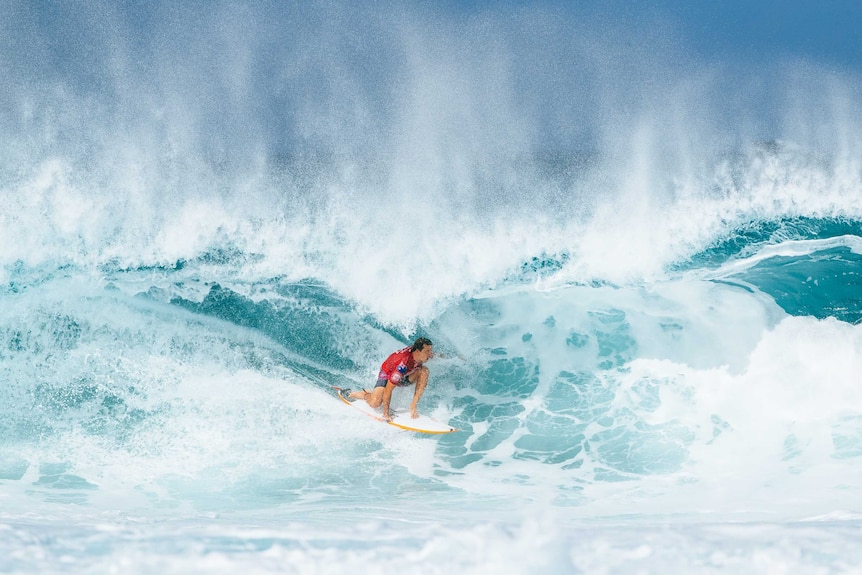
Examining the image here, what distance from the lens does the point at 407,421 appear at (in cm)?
783

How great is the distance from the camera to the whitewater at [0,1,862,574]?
18.1ft

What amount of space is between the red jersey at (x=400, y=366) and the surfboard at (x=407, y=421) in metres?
0.50

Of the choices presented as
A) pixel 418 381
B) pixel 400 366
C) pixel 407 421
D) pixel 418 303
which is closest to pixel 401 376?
pixel 400 366

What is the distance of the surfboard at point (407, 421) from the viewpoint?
7.75m

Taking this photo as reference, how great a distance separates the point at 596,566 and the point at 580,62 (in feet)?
36.9

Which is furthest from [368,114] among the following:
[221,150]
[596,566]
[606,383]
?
[596,566]

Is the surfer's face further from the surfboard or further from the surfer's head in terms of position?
the surfboard

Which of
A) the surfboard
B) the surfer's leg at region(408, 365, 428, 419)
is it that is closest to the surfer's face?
the surfer's leg at region(408, 365, 428, 419)

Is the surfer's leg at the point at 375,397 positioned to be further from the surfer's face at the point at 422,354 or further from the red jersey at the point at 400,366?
the surfer's face at the point at 422,354

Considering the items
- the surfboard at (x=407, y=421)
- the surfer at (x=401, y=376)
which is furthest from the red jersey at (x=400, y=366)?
the surfboard at (x=407, y=421)

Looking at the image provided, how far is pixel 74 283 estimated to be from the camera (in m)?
9.30

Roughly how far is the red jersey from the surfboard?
19.8 inches

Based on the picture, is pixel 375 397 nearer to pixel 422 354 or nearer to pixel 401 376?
pixel 401 376

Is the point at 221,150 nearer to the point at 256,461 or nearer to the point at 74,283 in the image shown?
the point at 74,283
